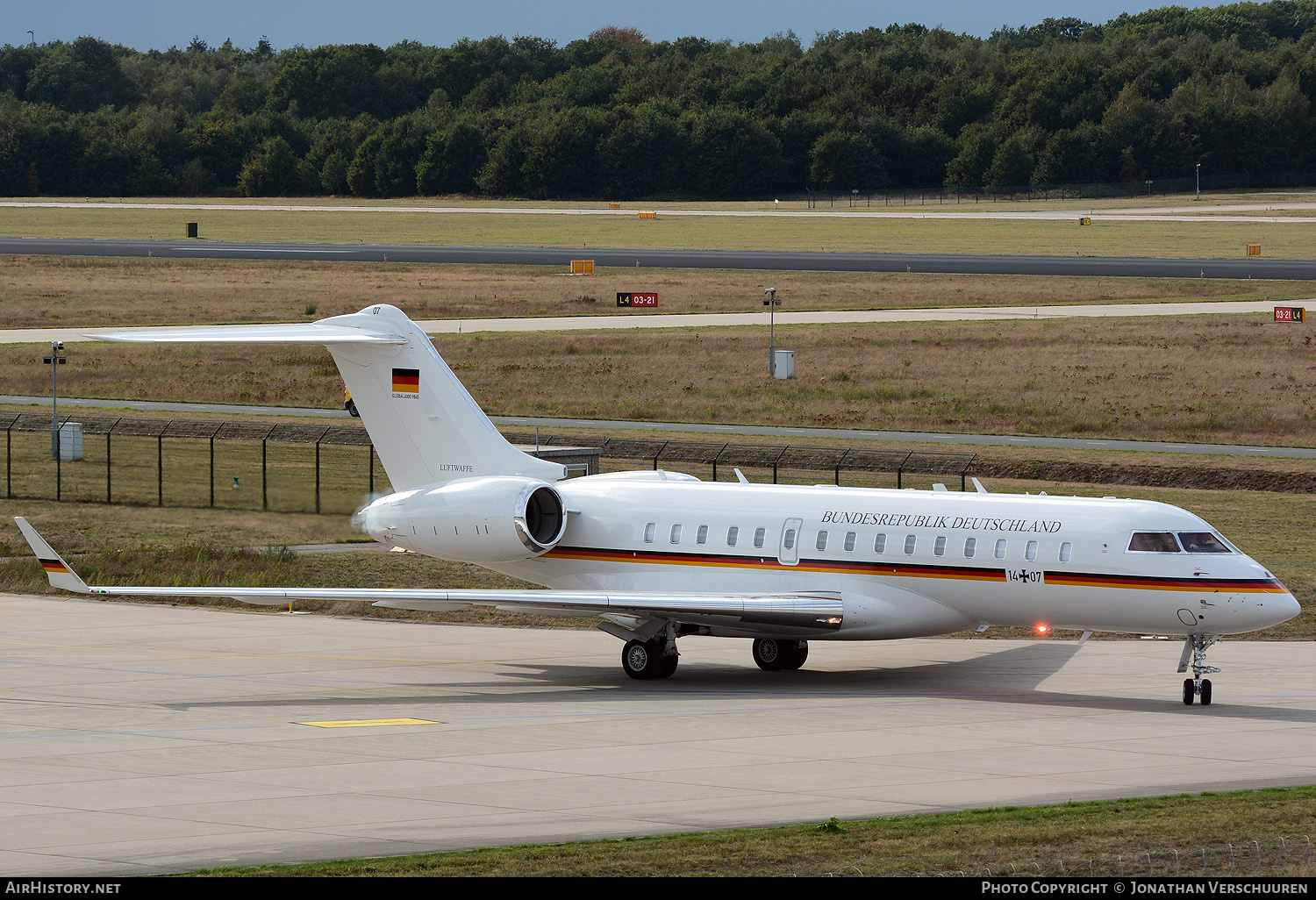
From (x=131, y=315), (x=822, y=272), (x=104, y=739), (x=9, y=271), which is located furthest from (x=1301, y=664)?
(x=9, y=271)

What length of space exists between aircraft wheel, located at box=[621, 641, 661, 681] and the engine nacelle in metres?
2.58

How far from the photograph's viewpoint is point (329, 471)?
45938 millimetres

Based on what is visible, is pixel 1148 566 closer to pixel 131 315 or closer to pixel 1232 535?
pixel 1232 535

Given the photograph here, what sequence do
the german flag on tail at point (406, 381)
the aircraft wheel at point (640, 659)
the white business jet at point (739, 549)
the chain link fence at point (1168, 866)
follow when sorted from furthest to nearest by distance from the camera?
the german flag on tail at point (406, 381)
the aircraft wheel at point (640, 659)
the white business jet at point (739, 549)
the chain link fence at point (1168, 866)

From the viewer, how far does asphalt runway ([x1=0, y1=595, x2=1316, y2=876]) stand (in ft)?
62.4

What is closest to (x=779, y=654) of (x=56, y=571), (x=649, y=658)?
(x=649, y=658)

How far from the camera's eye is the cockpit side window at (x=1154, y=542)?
2683 centimetres

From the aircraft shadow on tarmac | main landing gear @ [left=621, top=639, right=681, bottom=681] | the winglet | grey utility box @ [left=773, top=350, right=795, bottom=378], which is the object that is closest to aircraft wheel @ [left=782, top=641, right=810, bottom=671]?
the aircraft shadow on tarmac

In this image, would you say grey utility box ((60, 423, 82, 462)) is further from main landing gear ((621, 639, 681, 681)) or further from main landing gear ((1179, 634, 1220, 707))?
main landing gear ((1179, 634, 1220, 707))

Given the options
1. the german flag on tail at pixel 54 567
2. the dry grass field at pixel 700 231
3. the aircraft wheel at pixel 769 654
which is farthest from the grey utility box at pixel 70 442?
the dry grass field at pixel 700 231

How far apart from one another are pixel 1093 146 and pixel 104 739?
7162 inches

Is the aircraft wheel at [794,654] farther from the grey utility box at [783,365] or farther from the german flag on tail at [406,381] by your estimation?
the grey utility box at [783,365]

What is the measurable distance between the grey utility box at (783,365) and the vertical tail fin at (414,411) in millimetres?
40154

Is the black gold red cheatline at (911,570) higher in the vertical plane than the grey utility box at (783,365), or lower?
lower
